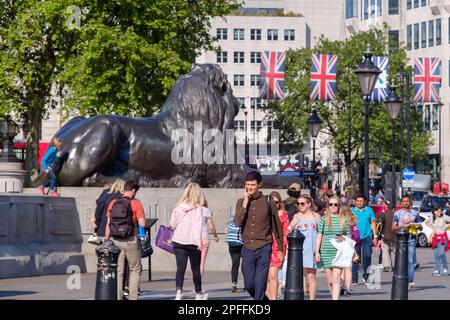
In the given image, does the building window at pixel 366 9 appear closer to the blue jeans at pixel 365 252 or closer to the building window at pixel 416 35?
the building window at pixel 416 35

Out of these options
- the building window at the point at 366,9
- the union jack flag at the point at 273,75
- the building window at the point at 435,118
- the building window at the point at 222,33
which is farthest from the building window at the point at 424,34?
Result: the building window at the point at 222,33

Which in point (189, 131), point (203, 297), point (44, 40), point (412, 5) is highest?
point (412, 5)

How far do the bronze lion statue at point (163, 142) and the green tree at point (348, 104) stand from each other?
194ft

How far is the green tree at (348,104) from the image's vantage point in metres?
89.0

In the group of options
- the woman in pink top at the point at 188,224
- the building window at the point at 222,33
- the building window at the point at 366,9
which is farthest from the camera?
the building window at the point at 222,33

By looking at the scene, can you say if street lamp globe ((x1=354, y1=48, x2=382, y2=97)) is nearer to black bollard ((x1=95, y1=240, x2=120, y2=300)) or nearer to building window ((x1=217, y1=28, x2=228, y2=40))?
black bollard ((x1=95, y1=240, x2=120, y2=300))

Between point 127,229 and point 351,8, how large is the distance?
89.2 metres

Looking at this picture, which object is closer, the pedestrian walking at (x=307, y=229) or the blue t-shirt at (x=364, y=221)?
the pedestrian walking at (x=307, y=229)

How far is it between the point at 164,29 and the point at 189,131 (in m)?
25.5

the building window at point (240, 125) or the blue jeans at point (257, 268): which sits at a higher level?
the building window at point (240, 125)

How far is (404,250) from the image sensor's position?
1759 cm
